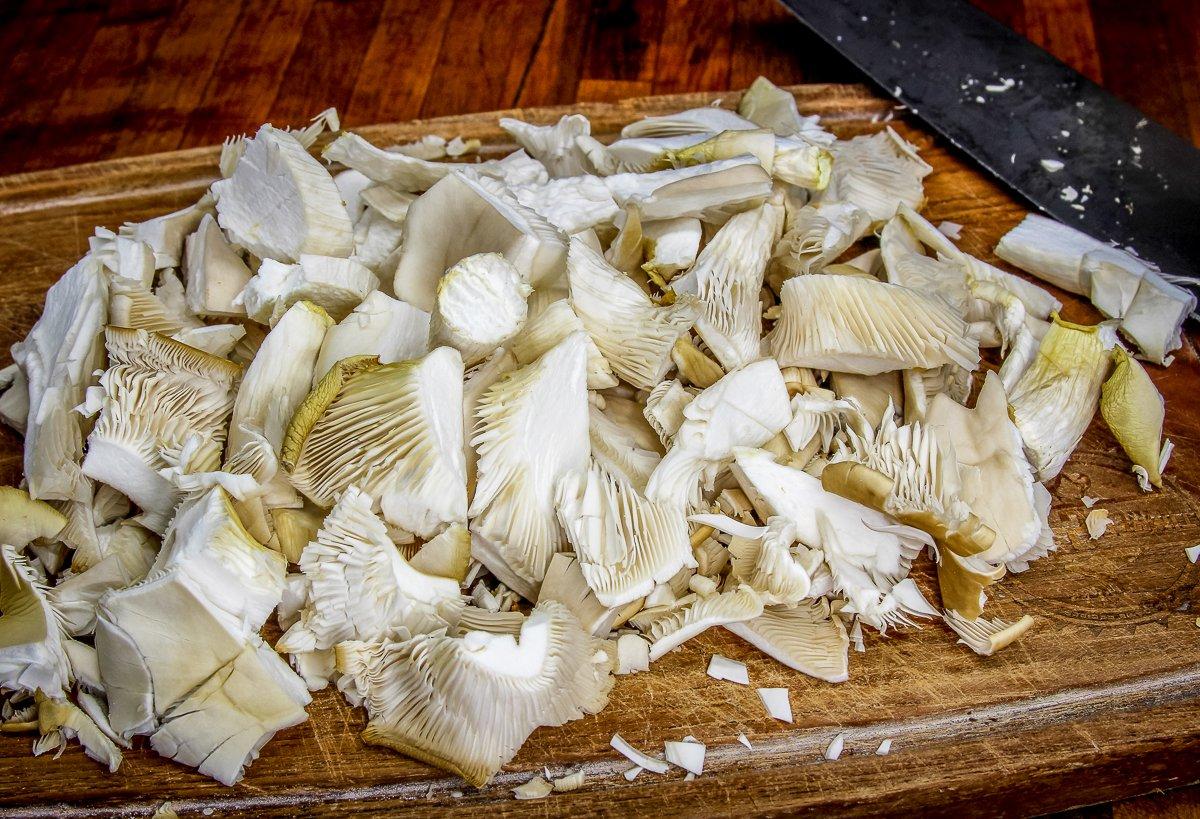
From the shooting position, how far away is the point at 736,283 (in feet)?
3.32

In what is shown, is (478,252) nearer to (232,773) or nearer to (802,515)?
(802,515)

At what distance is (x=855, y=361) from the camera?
968 mm

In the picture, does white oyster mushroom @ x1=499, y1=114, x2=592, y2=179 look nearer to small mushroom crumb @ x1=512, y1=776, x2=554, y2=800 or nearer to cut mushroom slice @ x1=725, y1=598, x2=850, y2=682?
cut mushroom slice @ x1=725, y1=598, x2=850, y2=682

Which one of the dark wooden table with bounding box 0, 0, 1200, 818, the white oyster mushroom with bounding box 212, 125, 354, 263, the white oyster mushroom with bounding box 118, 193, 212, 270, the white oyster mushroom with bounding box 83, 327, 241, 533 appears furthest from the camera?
the dark wooden table with bounding box 0, 0, 1200, 818

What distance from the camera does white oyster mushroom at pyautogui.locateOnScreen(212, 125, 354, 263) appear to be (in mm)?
995

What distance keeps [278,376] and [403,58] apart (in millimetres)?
905

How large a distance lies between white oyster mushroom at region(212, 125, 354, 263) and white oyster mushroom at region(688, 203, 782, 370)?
1.25ft

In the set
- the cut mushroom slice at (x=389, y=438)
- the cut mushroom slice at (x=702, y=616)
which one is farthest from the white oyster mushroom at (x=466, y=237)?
the cut mushroom slice at (x=702, y=616)

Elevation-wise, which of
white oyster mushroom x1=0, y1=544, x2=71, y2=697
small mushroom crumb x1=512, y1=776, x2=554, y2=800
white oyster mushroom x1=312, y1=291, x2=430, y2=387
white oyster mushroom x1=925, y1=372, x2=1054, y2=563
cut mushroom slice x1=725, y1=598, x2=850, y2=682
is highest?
white oyster mushroom x1=312, y1=291, x2=430, y2=387

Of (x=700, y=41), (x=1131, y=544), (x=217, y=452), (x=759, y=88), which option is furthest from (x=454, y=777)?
(x=700, y=41)

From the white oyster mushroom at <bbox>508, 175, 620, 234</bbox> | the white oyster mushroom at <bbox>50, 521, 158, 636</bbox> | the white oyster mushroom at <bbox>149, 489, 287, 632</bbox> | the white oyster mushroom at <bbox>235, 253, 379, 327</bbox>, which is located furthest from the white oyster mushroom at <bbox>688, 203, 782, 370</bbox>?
the white oyster mushroom at <bbox>50, 521, 158, 636</bbox>

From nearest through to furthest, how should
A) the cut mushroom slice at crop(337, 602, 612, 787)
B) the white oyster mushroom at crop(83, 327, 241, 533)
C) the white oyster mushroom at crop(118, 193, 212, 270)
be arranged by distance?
the cut mushroom slice at crop(337, 602, 612, 787) → the white oyster mushroom at crop(83, 327, 241, 533) → the white oyster mushroom at crop(118, 193, 212, 270)

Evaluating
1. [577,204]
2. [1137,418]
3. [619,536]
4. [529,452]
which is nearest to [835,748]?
[619,536]

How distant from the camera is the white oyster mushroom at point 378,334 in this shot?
92 cm
